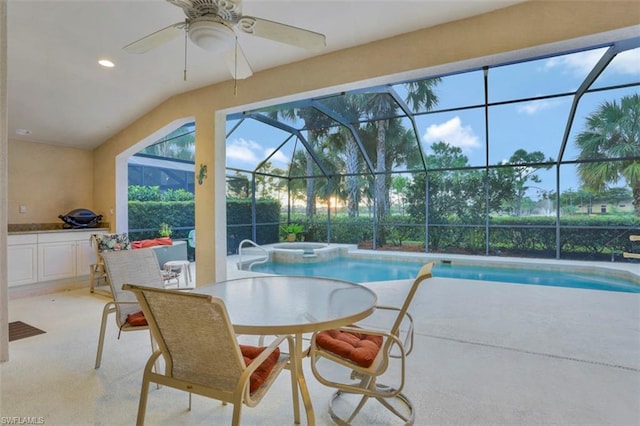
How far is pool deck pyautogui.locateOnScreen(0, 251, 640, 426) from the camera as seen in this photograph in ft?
6.36

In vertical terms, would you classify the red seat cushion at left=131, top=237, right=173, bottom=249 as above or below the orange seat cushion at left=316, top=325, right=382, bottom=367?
above

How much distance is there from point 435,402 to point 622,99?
7.78 meters

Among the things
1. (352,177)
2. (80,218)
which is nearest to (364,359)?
(80,218)

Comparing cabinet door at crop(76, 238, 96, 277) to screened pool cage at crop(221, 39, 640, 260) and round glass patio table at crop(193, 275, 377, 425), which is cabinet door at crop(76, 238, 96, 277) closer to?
screened pool cage at crop(221, 39, 640, 260)

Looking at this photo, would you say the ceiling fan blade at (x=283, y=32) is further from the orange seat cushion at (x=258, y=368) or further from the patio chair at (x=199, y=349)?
the orange seat cushion at (x=258, y=368)

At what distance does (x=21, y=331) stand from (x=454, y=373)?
4144mm

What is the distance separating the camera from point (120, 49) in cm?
345

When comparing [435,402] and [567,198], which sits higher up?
[567,198]

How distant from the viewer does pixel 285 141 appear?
359 inches

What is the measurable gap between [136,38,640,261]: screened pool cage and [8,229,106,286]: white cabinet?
355 cm

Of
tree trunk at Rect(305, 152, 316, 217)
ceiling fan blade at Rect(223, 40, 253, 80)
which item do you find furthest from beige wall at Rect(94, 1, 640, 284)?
tree trunk at Rect(305, 152, 316, 217)

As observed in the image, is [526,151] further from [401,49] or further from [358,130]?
[401,49]

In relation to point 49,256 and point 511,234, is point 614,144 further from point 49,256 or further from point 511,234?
point 49,256

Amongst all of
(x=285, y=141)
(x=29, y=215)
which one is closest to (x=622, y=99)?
(x=285, y=141)
